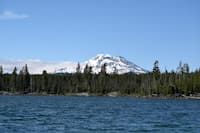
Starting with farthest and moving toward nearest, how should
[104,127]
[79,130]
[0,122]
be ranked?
[0,122] → [104,127] → [79,130]

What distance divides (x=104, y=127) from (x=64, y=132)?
7292mm

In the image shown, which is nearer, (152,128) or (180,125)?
(152,128)

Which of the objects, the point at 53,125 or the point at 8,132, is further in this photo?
the point at 53,125

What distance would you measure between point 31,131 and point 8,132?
2.53 m

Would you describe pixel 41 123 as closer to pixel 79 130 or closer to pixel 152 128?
pixel 79 130

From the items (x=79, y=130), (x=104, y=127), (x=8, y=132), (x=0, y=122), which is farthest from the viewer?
(x=0, y=122)

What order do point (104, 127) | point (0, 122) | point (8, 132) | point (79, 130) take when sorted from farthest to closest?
1. point (0, 122)
2. point (104, 127)
3. point (79, 130)
4. point (8, 132)

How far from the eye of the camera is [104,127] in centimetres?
5638

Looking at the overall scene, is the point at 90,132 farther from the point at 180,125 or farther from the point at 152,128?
the point at 180,125

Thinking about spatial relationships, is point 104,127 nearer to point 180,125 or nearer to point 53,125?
point 53,125

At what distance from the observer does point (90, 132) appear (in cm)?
5112

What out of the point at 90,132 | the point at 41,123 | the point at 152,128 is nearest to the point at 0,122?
the point at 41,123

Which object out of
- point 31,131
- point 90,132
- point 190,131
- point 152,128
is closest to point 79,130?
point 90,132

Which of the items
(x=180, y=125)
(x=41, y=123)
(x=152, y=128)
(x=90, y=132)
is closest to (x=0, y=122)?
(x=41, y=123)
